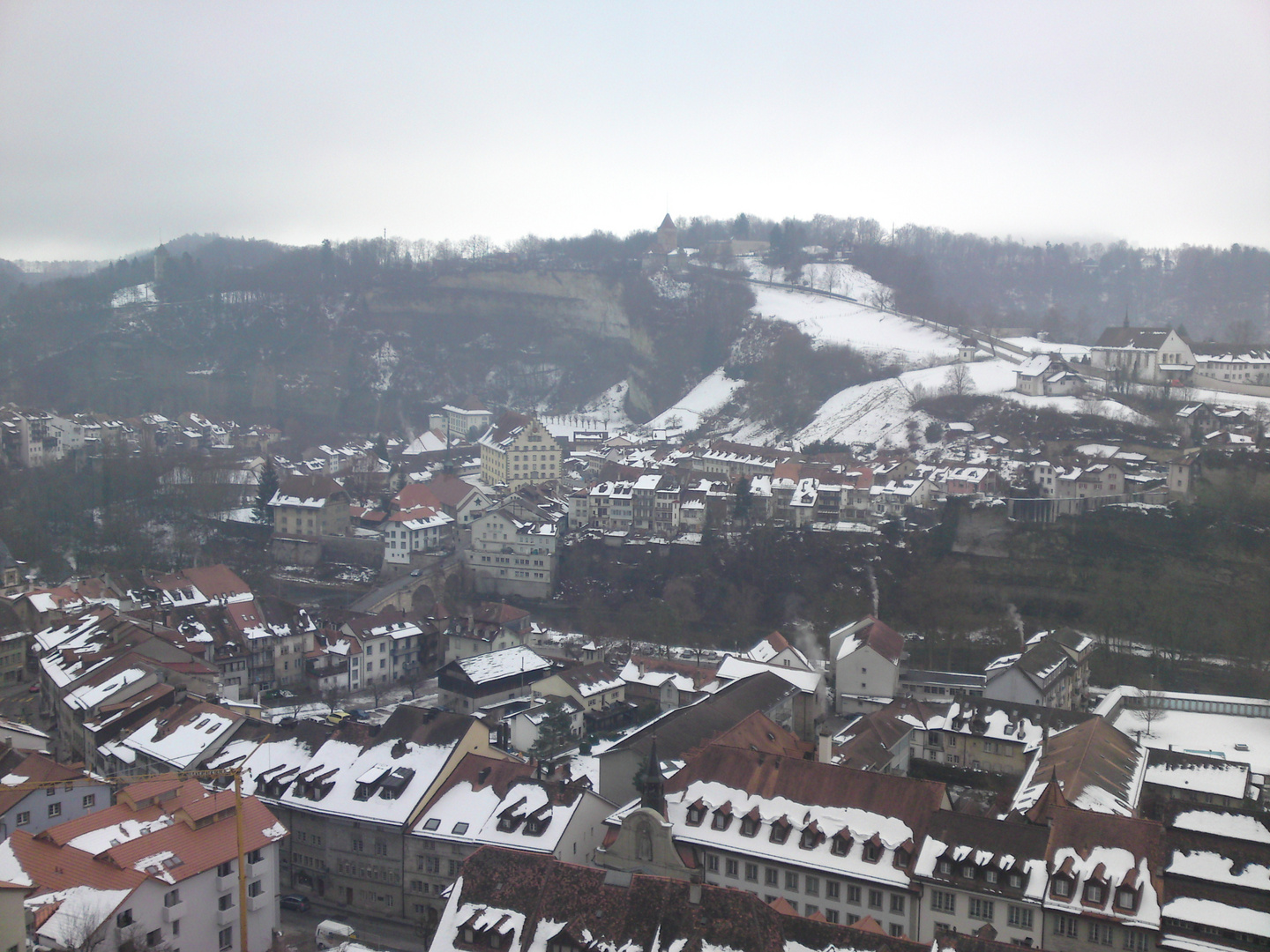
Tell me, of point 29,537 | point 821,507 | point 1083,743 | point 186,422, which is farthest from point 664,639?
point 186,422

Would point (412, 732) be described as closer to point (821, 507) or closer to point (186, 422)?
point (821, 507)

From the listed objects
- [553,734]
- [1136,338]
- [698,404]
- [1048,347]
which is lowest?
[553,734]

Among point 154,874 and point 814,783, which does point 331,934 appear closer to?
point 154,874

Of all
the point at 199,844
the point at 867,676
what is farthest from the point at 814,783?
the point at 867,676

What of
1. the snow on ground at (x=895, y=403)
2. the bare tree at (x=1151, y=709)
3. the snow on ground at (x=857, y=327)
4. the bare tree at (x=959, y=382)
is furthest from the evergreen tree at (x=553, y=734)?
the snow on ground at (x=857, y=327)

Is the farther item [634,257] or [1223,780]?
[634,257]

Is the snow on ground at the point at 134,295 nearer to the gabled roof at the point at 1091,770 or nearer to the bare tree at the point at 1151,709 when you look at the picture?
the bare tree at the point at 1151,709
